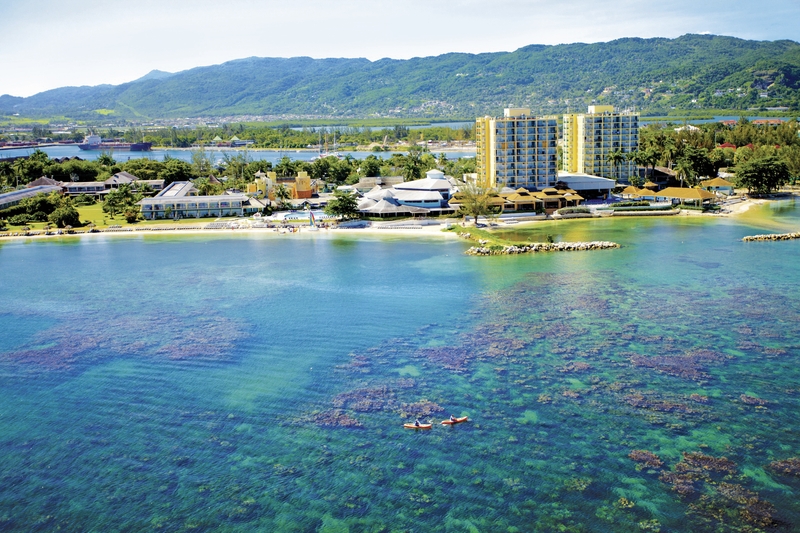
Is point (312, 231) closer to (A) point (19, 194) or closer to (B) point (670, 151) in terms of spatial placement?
(A) point (19, 194)

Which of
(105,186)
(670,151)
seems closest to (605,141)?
(670,151)

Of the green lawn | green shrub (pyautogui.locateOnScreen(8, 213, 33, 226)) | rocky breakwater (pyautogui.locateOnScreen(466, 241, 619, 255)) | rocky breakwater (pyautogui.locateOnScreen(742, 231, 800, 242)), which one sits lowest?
rocky breakwater (pyautogui.locateOnScreen(466, 241, 619, 255))

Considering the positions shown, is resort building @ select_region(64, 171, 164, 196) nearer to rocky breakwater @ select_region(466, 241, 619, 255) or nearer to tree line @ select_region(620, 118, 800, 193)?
rocky breakwater @ select_region(466, 241, 619, 255)

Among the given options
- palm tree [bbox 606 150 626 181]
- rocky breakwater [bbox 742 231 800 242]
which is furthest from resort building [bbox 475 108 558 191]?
rocky breakwater [bbox 742 231 800 242]

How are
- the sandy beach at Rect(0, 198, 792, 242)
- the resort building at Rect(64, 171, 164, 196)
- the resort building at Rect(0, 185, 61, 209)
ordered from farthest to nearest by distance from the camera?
the resort building at Rect(64, 171, 164, 196)
the resort building at Rect(0, 185, 61, 209)
the sandy beach at Rect(0, 198, 792, 242)

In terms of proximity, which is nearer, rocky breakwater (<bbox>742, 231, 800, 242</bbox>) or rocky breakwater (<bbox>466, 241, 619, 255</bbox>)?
rocky breakwater (<bbox>466, 241, 619, 255</bbox>)

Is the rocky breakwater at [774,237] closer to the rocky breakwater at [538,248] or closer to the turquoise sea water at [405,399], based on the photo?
the turquoise sea water at [405,399]

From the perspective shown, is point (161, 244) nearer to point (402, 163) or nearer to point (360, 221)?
point (360, 221)
